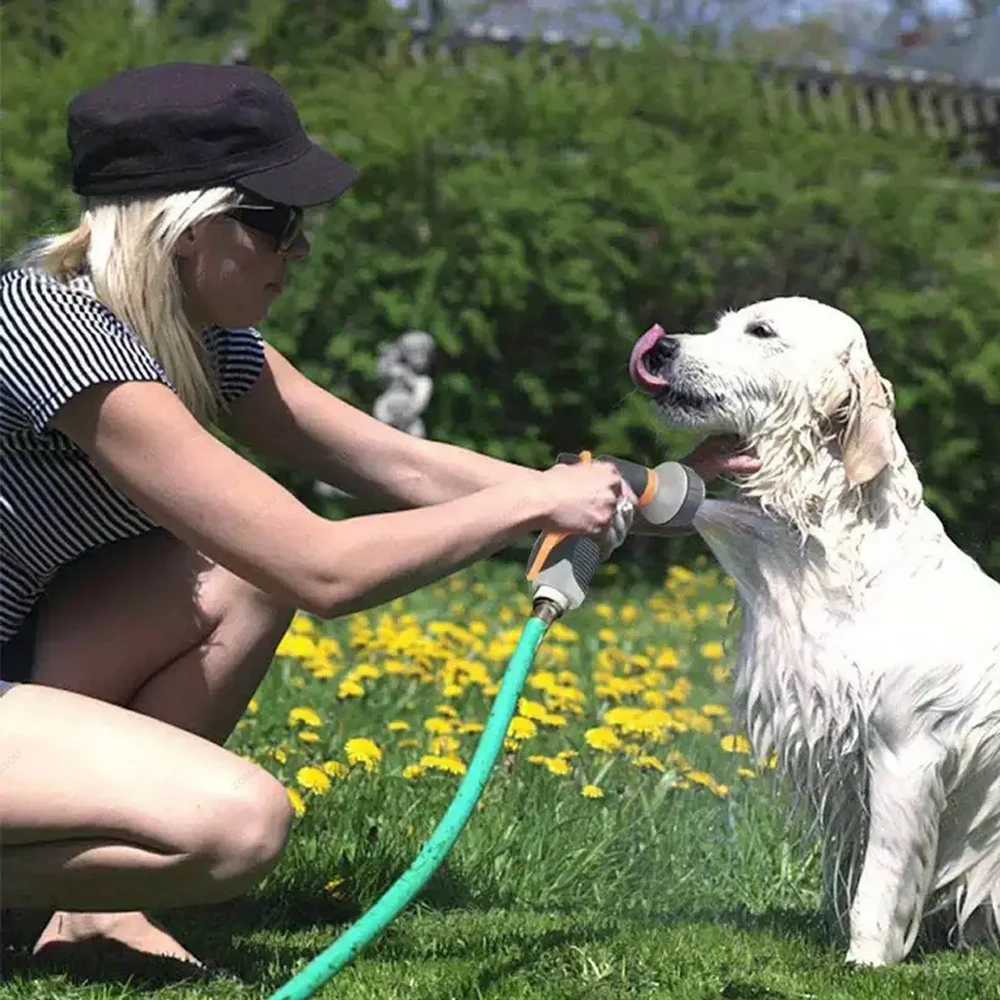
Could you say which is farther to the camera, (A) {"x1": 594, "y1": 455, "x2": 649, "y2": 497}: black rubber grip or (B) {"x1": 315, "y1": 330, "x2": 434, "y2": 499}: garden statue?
(B) {"x1": 315, "y1": 330, "x2": 434, "y2": 499}: garden statue

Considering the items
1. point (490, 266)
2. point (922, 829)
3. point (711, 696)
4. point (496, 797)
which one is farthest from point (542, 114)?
point (922, 829)

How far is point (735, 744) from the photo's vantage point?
14.9 feet

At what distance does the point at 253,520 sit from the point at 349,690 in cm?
197

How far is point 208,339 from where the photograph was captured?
3561mm

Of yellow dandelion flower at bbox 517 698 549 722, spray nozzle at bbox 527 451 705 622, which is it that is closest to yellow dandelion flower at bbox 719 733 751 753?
yellow dandelion flower at bbox 517 698 549 722

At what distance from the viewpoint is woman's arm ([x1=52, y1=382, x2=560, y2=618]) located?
295 cm

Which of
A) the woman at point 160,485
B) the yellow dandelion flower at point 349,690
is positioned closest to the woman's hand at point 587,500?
the woman at point 160,485

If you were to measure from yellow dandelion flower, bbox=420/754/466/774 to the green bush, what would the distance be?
475cm

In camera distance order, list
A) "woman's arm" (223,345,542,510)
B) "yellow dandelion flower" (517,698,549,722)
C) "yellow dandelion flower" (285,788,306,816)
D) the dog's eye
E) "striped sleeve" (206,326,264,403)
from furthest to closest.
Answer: "yellow dandelion flower" (517,698,549,722)
"yellow dandelion flower" (285,788,306,816)
the dog's eye
"woman's arm" (223,345,542,510)
"striped sleeve" (206,326,264,403)

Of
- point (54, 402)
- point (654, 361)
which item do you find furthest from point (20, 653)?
point (654, 361)

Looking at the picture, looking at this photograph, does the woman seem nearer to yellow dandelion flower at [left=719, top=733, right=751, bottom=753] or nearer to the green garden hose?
the green garden hose

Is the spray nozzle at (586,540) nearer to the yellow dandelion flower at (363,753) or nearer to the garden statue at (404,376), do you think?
the yellow dandelion flower at (363,753)

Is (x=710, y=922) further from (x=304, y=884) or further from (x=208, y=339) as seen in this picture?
(x=208, y=339)

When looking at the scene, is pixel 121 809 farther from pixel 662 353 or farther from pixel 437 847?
pixel 662 353
